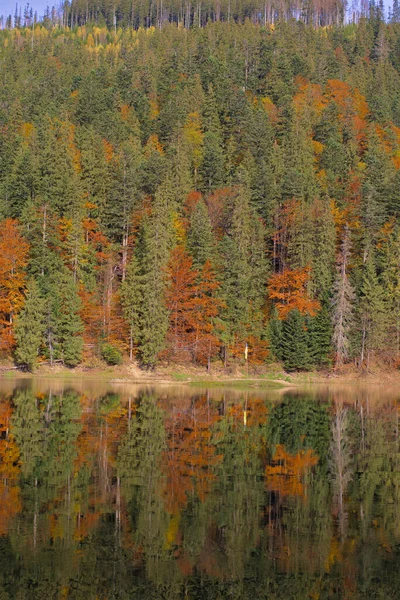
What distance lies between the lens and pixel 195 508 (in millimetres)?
20766

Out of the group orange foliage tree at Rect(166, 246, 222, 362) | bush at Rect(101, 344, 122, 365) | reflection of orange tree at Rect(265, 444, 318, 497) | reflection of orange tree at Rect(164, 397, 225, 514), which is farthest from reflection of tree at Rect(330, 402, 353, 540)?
bush at Rect(101, 344, 122, 365)

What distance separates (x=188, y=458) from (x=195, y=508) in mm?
7558

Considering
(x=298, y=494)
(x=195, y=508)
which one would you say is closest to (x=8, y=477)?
(x=195, y=508)

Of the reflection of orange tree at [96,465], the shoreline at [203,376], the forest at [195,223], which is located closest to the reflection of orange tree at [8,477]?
the reflection of orange tree at [96,465]

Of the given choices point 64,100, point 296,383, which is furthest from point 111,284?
point 64,100

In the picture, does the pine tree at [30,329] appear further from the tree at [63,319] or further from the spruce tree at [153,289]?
the spruce tree at [153,289]

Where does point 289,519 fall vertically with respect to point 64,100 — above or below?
below

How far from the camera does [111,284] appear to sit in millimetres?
83875

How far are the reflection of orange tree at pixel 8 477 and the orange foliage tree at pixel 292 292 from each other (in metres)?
50.9

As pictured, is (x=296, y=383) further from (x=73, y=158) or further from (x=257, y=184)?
(x=73, y=158)

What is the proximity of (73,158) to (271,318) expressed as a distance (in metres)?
36.3

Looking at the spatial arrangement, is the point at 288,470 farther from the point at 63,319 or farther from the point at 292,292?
the point at 292,292

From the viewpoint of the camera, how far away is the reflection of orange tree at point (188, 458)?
73.3ft

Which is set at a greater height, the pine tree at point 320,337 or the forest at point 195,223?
the forest at point 195,223
